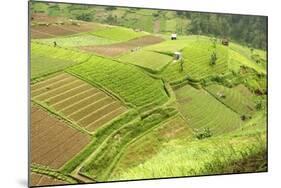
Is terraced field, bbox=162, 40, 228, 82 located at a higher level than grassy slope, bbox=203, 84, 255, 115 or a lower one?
higher

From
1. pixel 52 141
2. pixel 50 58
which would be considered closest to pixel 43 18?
pixel 50 58

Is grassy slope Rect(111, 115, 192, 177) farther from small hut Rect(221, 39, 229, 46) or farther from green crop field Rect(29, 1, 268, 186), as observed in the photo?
small hut Rect(221, 39, 229, 46)

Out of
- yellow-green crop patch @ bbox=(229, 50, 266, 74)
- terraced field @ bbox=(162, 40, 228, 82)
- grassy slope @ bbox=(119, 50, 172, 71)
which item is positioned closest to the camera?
grassy slope @ bbox=(119, 50, 172, 71)

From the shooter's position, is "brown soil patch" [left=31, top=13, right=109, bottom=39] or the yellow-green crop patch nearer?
"brown soil patch" [left=31, top=13, right=109, bottom=39]

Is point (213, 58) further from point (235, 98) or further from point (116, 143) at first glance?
point (116, 143)

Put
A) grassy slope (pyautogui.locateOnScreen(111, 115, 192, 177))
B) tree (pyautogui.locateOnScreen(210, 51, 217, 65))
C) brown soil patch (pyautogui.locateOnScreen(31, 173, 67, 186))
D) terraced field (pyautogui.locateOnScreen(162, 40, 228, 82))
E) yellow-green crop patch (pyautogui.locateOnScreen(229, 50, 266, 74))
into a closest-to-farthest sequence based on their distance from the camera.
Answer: brown soil patch (pyautogui.locateOnScreen(31, 173, 67, 186)) < grassy slope (pyautogui.locateOnScreen(111, 115, 192, 177)) < terraced field (pyautogui.locateOnScreen(162, 40, 228, 82)) < tree (pyautogui.locateOnScreen(210, 51, 217, 65)) < yellow-green crop patch (pyautogui.locateOnScreen(229, 50, 266, 74))

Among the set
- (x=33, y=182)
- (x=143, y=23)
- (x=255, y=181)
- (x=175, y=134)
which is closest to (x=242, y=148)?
(x=255, y=181)

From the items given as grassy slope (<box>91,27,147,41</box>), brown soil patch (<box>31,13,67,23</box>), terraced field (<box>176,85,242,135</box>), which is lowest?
terraced field (<box>176,85,242,135</box>)

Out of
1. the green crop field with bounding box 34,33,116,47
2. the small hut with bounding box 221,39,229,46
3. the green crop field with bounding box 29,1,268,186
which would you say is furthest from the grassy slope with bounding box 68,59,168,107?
the small hut with bounding box 221,39,229,46

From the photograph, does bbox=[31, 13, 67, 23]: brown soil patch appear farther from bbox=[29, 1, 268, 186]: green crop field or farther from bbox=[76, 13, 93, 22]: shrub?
bbox=[76, 13, 93, 22]: shrub
